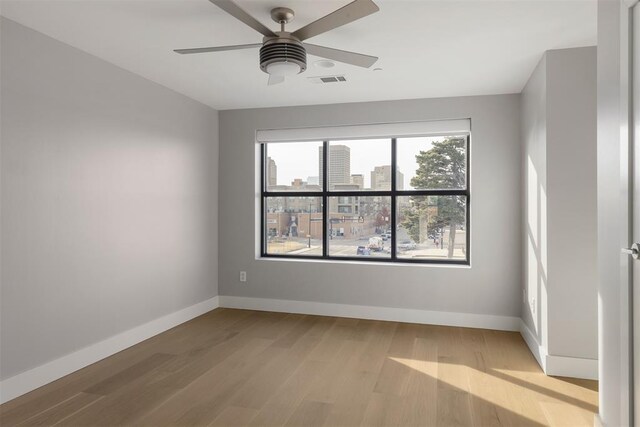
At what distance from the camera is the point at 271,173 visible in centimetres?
497

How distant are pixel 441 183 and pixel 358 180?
2.92 feet

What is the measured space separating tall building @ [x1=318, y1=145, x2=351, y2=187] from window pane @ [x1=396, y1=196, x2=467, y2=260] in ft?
2.19

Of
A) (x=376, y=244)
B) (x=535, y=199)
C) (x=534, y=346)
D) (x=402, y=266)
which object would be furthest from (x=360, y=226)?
(x=534, y=346)

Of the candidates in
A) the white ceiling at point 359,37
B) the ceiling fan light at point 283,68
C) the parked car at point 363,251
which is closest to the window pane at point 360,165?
the parked car at point 363,251

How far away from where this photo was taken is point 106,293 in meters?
3.32

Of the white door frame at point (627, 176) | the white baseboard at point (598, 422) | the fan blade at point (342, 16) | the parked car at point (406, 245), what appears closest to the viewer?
the white door frame at point (627, 176)

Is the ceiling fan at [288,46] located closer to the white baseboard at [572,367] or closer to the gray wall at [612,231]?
the gray wall at [612,231]

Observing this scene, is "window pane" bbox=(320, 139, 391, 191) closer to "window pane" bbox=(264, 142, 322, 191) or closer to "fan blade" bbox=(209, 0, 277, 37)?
"window pane" bbox=(264, 142, 322, 191)

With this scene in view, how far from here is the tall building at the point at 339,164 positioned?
15.4ft

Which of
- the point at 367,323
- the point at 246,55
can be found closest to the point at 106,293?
the point at 246,55

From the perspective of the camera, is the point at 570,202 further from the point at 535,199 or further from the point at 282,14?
the point at 282,14

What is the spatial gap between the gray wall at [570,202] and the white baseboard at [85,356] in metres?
3.28

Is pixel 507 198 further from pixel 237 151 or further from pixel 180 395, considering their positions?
pixel 180 395

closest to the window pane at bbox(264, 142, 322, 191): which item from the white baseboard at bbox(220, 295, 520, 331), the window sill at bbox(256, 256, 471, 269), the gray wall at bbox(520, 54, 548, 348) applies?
the window sill at bbox(256, 256, 471, 269)
